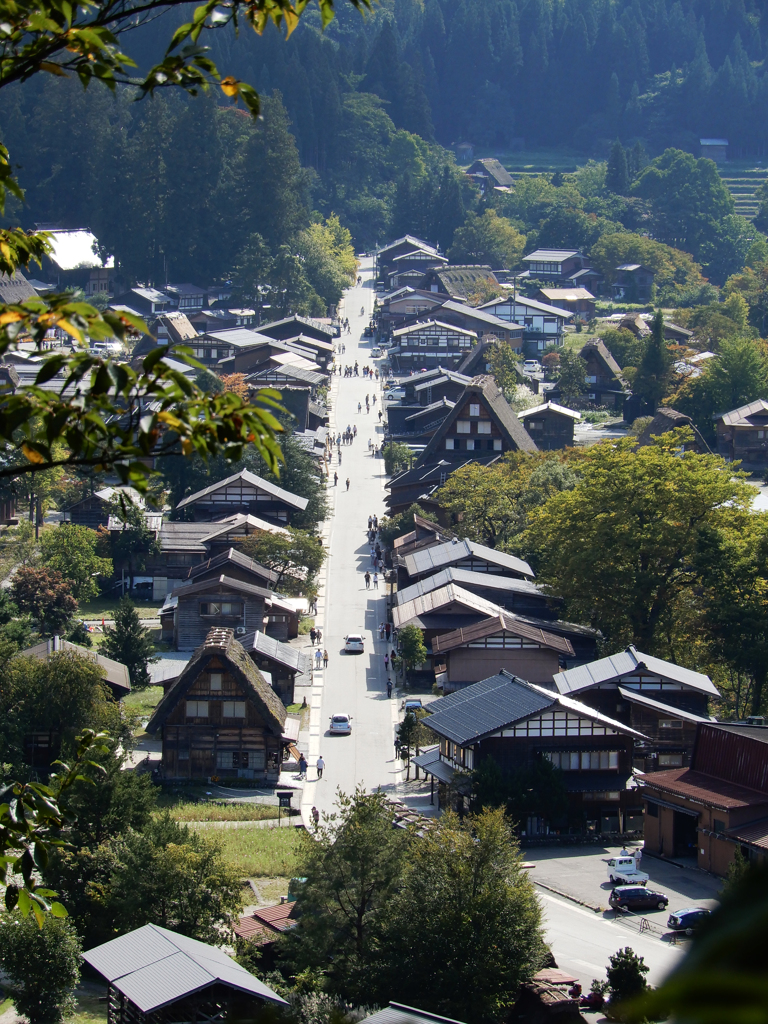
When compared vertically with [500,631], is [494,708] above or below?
below

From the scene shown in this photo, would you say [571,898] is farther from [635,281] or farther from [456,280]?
[635,281]

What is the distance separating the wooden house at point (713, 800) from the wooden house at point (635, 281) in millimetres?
69256

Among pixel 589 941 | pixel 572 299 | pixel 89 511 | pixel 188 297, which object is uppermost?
pixel 572 299

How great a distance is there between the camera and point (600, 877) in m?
22.7

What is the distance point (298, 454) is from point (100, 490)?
24.7ft

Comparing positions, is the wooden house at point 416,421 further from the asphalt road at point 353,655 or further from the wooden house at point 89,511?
the wooden house at point 89,511

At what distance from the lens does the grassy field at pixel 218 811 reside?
25.3m

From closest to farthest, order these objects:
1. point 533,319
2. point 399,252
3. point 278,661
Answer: point 278,661 < point 533,319 < point 399,252

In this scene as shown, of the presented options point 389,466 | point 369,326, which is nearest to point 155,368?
point 389,466

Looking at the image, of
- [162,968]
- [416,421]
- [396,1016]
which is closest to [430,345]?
[416,421]

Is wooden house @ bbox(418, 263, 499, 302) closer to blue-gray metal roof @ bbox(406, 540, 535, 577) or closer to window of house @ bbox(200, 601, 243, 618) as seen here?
blue-gray metal roof @ bbox(406, 540, 535, 577)

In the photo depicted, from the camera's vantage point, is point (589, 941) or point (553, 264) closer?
point (589, 941)

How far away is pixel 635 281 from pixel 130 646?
6726 centimetres

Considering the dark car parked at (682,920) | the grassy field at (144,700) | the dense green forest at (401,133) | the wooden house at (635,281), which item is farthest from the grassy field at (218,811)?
the wooden house at (635,281)
